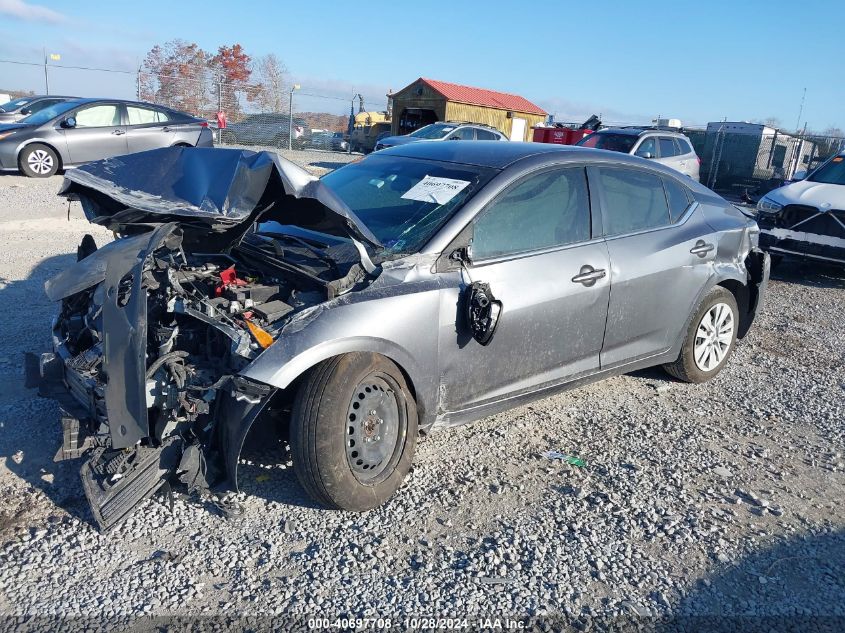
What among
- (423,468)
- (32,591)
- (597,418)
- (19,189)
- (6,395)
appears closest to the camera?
(32,591)

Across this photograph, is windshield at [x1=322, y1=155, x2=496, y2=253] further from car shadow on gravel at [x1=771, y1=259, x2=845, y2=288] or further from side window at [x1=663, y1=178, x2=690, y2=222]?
car shadow on gravel at [x1=771, y1=259, x2=845, y2=288]

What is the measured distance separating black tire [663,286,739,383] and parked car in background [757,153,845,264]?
4.45m

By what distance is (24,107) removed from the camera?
15.6 metres

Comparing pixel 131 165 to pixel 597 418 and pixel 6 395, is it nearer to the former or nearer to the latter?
pixel 6 395

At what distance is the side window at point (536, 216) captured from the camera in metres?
3.86

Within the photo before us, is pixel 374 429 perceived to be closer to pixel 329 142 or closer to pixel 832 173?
pixel 832 173

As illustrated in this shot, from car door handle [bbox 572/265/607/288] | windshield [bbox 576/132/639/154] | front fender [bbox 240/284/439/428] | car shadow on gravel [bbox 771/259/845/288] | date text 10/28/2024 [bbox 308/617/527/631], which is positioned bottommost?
date text 10/28/2024 [bbox 308/617/527/631]

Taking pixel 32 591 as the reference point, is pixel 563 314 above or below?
above

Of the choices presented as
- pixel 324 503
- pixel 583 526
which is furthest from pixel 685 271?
pixel 324 503

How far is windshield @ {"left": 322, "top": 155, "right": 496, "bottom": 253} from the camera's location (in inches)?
151

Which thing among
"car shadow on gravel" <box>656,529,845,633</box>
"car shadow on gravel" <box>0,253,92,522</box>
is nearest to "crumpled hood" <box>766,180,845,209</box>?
"car shadow on gravel" <box>656,529,845,633</box>

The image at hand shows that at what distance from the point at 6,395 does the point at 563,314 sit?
352cm

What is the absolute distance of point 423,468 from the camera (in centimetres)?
392

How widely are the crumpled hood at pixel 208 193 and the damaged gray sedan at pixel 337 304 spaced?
13mm
